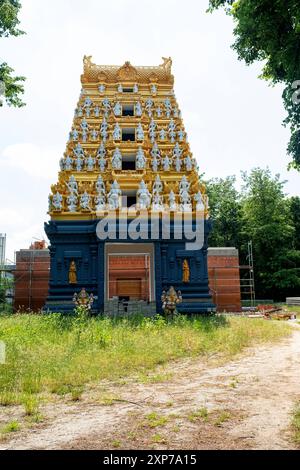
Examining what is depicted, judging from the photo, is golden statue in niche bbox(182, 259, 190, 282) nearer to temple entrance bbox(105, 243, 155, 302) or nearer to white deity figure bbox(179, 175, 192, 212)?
white deity figure bbox(179, 175, 192, 212)

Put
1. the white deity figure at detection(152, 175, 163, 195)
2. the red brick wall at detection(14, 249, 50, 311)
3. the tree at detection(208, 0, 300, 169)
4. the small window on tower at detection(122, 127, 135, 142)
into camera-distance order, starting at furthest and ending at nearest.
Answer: the red brick wall at detection(14, 249, 50, 311) < the small window on tower at detection(122, 127, 135, 142) < the white deity figure at detection(152, 175, 163, 195) < the tree at detection(208, 0, 300, 169)

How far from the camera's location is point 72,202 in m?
19.5

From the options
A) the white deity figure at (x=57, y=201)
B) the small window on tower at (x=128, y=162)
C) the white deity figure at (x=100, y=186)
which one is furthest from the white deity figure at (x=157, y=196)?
the white deity figure at (x=57, y=201)

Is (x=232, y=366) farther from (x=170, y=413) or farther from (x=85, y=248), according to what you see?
(x=85, y=248)

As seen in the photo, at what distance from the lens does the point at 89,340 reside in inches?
415

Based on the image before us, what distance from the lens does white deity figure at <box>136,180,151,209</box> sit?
19.3 meters

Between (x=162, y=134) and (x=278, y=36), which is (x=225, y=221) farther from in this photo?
(x=278, y=36)

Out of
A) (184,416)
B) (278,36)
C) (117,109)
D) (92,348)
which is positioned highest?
(117,109)

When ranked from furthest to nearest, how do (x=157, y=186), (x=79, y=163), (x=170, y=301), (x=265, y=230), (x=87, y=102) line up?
(x=265, y=230), (x=87, y=102), (x=79, y=163), (x=157, y=186), (x=170, y=301)

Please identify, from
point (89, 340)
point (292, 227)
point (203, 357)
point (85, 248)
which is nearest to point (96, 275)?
point (85, 248)

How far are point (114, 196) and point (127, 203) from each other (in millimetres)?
2344

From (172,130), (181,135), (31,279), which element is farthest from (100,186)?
(31,279)

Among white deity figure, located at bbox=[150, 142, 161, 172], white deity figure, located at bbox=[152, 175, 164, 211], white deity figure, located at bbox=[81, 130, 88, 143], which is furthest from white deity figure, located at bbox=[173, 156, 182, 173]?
white deity figure, located at bbox=[81, 130, 88, 143]

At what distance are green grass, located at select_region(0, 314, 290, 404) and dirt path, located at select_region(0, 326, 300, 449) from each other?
763 mm
